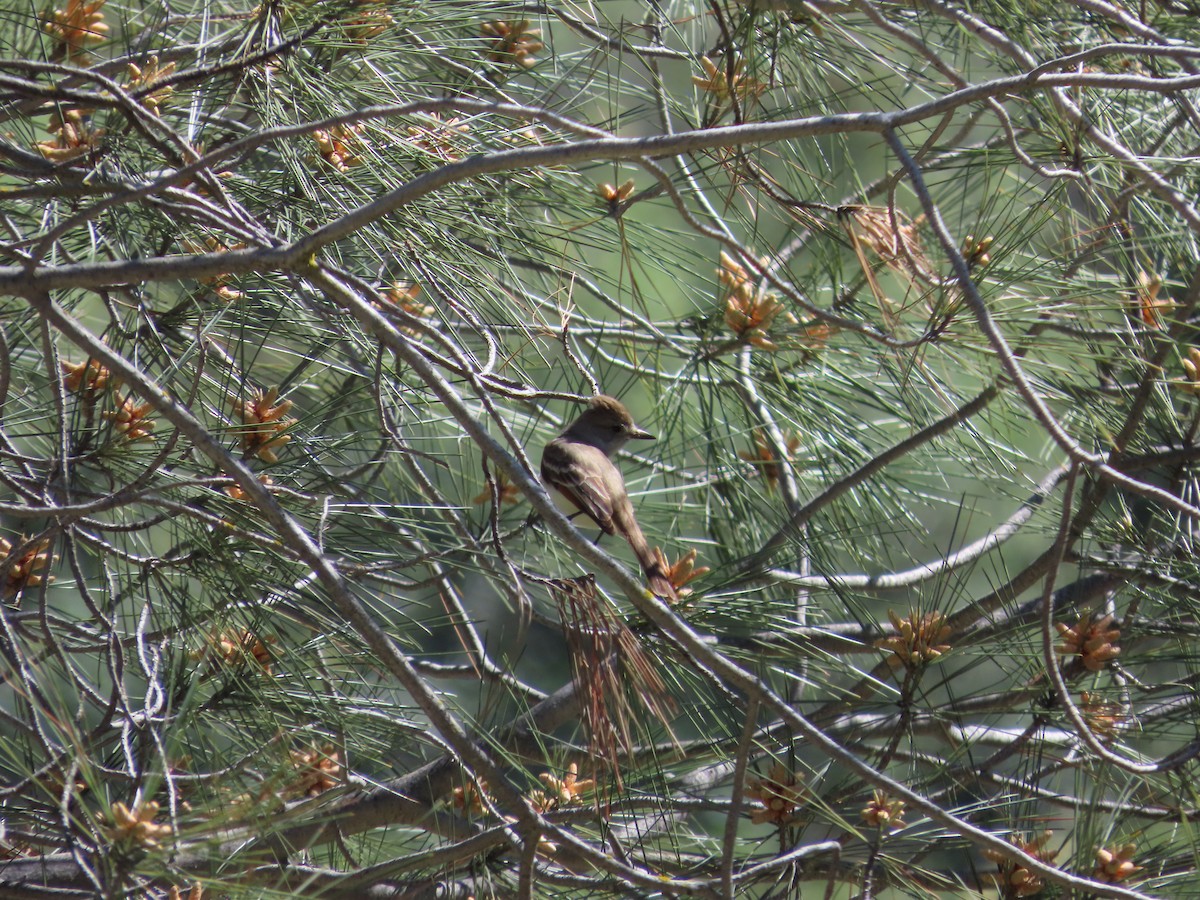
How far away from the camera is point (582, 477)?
247cm

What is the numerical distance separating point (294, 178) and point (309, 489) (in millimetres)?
507

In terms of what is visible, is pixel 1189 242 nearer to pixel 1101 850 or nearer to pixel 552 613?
pixel 1101 850

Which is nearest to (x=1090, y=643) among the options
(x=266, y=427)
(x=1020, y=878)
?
(x=1020, y=878)

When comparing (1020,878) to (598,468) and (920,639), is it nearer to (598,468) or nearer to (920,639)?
(920,639)

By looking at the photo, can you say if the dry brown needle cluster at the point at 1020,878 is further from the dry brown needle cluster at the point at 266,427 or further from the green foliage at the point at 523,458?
the dry brown needle cluster at the point at 266,427

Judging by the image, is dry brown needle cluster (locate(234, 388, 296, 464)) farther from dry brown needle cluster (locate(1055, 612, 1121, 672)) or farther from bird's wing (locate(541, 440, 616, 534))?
dry brown needle cluster (locate(1055, 612, 1121, 672))

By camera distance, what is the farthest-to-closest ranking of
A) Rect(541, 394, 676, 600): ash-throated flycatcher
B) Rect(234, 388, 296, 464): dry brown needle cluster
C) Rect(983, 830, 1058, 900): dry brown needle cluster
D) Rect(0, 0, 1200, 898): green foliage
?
Rect(541, 394, 676, 600): ash-throated flycatcher → Rect(234, 388, 296, 464): dry brown needle cluster → Rect(983, 830, 1058, 900): dry brown needle cluster → Rect(0, 0, 1200, 898): green foliage

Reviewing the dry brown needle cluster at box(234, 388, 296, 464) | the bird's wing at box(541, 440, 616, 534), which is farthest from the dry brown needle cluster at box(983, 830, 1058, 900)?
the dry brown needle cluster at box(234, 388, 296, 464)

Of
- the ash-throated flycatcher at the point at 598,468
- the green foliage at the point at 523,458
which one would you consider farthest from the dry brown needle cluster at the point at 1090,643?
the ash-throated flycatcher at the point at 598,468

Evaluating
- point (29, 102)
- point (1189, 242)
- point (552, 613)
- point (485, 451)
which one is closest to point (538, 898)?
point (485, 451)

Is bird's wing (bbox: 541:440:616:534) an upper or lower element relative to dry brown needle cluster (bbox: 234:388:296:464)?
lower

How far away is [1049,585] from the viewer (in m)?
1.22

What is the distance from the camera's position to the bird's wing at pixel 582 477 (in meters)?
2.41

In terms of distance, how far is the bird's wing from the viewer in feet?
7.92
